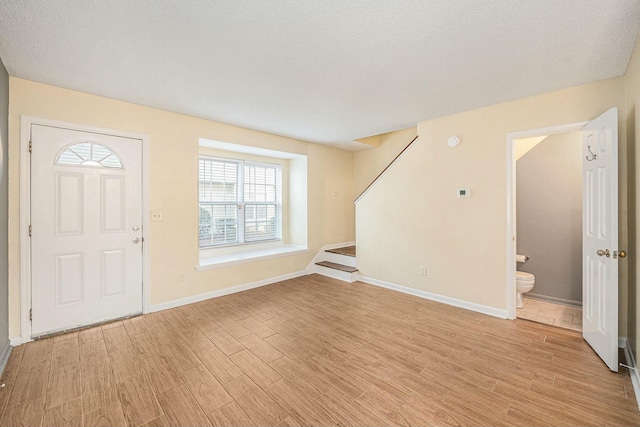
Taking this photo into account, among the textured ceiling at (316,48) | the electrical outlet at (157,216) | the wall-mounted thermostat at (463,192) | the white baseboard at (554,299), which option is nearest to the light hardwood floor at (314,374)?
the white baseboard at (554,299)

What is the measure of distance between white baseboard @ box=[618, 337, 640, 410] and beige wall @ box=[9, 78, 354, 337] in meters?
4.03

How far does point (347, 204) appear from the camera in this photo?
5.91 m

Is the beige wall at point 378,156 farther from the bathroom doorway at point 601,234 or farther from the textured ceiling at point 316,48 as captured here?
the bathroom doorway at point 601,234

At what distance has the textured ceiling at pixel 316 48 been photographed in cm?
163

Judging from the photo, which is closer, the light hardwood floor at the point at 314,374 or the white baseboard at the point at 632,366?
the light hardwood floor at the point at 314,374

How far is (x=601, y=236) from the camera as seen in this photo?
7.32ft

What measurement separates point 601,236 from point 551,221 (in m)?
1.60

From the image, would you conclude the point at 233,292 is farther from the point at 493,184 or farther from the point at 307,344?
the point at 493,184

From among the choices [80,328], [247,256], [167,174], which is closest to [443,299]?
[247,256]

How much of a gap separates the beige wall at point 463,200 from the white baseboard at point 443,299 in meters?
0.06

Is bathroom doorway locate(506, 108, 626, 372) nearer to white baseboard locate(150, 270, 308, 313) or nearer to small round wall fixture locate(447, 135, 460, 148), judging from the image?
small round wall fixture locate(447, 135, 460, 148)

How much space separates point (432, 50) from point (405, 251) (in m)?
2.74

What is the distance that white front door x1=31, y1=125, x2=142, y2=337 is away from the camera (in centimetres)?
265

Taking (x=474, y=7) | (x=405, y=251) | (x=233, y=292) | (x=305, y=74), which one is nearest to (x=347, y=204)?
(x=405, y=251)
